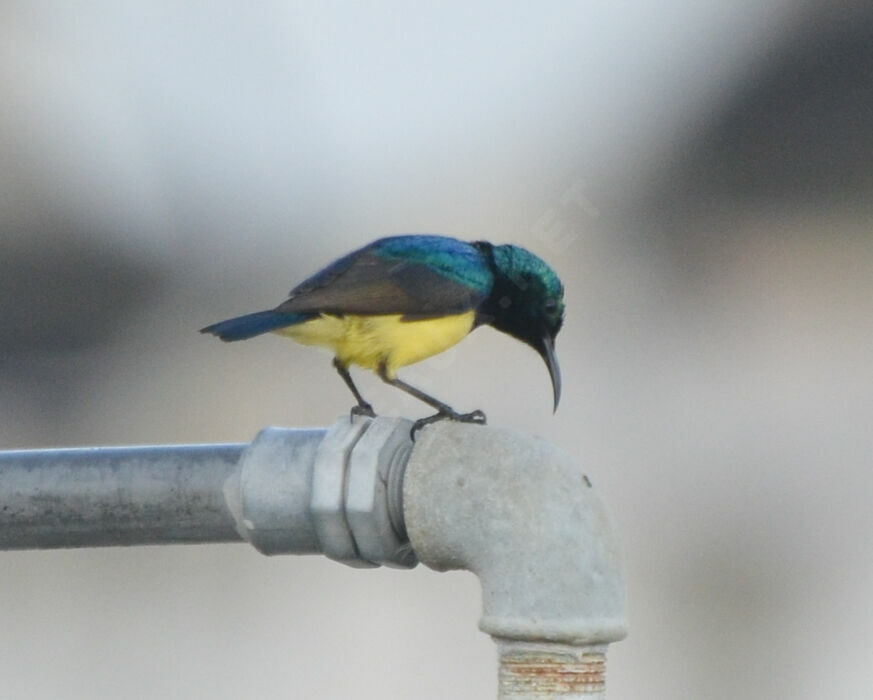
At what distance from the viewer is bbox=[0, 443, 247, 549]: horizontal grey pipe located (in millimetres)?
2551

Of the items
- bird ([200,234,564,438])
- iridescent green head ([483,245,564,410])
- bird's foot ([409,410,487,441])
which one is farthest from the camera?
iridescent green head ([483,245,564,410])

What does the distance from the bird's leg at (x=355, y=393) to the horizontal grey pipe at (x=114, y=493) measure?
1281 mm

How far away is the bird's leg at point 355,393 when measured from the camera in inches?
160

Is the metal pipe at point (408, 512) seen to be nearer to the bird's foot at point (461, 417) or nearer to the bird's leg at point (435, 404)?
the bird's foot at point (461, 417)

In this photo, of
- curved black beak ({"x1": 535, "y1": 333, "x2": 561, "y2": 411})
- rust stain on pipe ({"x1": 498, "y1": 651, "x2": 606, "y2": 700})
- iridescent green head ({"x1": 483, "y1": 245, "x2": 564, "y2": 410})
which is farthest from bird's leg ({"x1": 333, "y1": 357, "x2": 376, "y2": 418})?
rust stain on pipe ({"x1": 498, "y1": 651, "x2": 606, "y2": 700})

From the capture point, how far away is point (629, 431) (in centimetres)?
1045

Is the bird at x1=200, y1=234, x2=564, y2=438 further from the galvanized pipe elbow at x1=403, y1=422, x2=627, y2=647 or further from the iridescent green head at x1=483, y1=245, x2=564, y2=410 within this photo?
the galvanized pipe elbow at x1=403, y1=422, x2=627, y2=647

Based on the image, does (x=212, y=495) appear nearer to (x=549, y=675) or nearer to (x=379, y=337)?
(x=549, y=675)

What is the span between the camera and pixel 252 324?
4016mm

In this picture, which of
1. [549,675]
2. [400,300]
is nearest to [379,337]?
[400,300]

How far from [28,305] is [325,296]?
265 inches

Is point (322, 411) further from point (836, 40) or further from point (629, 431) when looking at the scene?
point (836, 40)

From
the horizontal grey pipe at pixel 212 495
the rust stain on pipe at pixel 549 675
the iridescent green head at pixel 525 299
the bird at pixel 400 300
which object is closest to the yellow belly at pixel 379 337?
the bird at pixel 400 300

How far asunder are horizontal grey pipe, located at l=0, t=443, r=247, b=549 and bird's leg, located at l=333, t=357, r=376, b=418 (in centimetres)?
128
